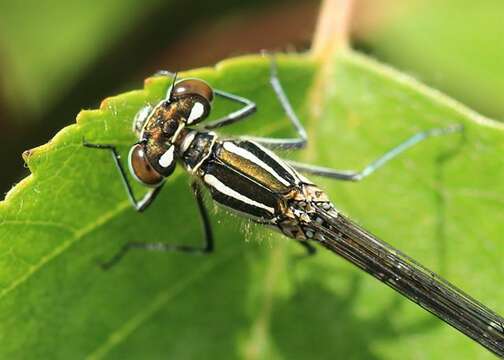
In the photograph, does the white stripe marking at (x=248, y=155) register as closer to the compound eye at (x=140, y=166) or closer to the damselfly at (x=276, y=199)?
the damselfly at (x=276, y=199)

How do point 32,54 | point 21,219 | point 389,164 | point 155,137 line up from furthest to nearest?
point 32,54
point 389,164
point 155,137
point 21,219

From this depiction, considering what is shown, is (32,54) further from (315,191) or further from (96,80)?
(315,191)

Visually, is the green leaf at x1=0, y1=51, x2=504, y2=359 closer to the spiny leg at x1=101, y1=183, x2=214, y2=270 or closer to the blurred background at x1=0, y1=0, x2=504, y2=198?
the spiny leg at x1=101, y1=183, x2=214, y2=270

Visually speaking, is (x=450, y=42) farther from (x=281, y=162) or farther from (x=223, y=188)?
(x=223, y=188)

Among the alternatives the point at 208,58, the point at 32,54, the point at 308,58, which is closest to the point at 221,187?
the point at 308,58

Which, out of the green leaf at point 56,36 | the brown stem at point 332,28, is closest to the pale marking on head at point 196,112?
the brown stem at point 332,28

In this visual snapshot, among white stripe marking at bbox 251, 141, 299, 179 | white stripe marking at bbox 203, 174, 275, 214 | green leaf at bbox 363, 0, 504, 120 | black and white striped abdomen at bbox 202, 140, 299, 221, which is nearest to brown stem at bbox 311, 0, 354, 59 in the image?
white stripe marking at bbox 251, 141, 299, 179

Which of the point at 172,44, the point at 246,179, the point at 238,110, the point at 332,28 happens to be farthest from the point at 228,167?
the point at 172,44
